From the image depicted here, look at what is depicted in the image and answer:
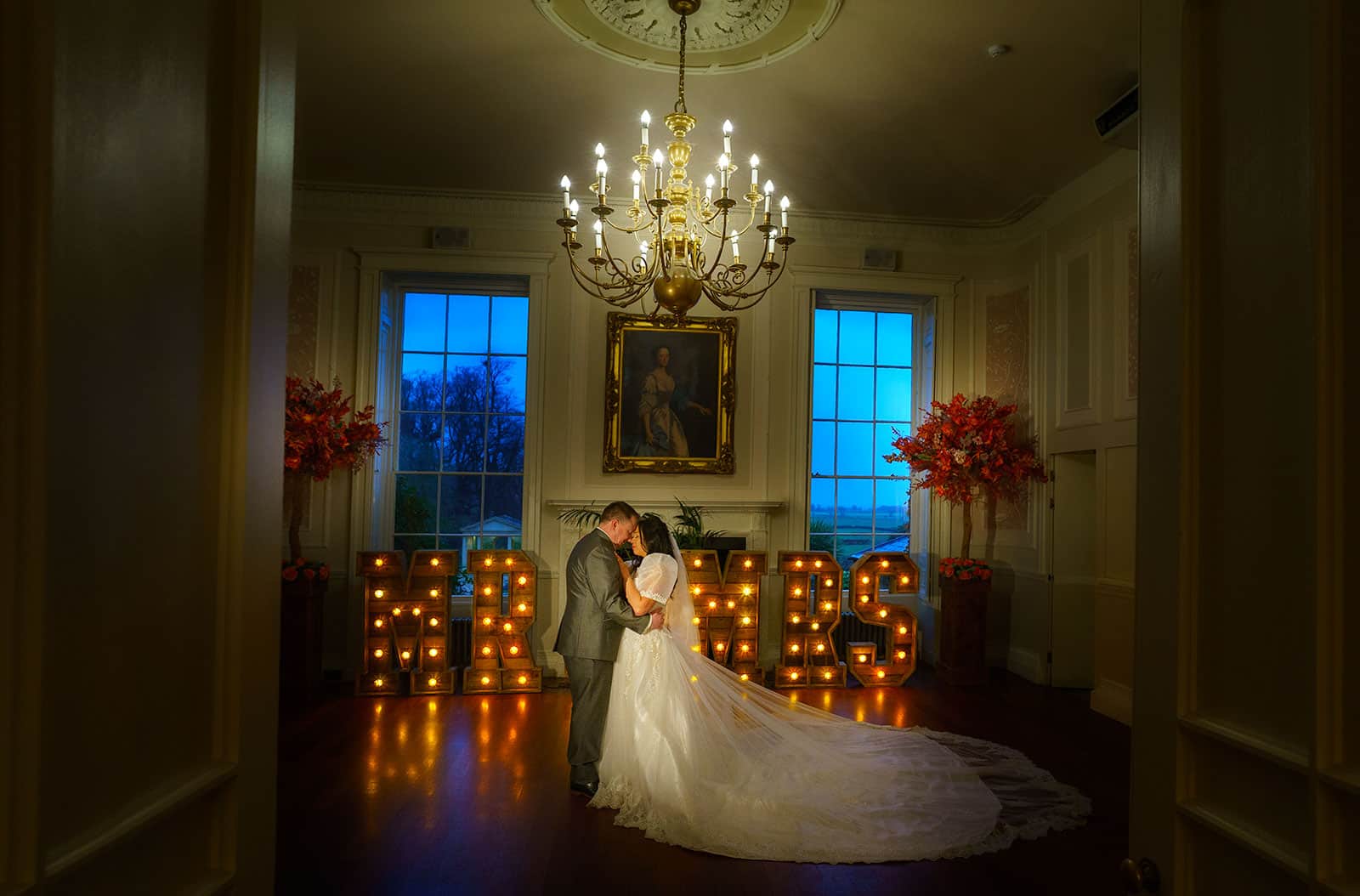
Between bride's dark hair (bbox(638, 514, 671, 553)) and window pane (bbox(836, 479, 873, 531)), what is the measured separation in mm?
3492

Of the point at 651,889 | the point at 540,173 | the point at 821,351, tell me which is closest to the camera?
the point at 651,889

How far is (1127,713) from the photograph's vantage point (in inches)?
219

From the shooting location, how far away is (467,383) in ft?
24.3

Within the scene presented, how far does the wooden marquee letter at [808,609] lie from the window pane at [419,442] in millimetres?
3074

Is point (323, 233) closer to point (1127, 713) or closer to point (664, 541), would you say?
point (664, 541)

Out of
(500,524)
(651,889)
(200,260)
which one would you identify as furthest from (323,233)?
(200,260)

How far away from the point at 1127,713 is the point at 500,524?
489 cm

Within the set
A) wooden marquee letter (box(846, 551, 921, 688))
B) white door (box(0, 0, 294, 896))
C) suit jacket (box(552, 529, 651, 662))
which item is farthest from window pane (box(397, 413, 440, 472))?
white door (box(0, 0, 294, 896))

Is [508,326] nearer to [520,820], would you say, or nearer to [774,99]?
[774,99]

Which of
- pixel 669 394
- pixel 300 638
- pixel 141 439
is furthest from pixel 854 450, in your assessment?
pixel 141 439

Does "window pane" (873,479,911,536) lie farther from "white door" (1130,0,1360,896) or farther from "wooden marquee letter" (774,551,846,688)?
"white door" (1130,0,1360,896)

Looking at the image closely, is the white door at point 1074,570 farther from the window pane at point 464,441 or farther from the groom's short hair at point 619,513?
the window pane at point 464,441

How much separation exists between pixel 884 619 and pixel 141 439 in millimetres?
6476

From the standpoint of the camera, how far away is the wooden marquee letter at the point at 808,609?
680cm
